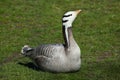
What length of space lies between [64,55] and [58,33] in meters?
4.45

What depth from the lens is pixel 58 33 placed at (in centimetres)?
1570

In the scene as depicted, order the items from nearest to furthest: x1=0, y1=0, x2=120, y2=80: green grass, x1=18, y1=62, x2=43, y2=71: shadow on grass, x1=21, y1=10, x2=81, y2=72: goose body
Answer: x1=21, y1=10, x2=81, y2=72: goose body
x1=0, y1=0, x2=120, y2=80: green grass
x1=18, y1=62, x2=43, y2=71: shadow on grass

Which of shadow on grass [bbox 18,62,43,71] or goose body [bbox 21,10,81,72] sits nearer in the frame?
goose body [bbox 21,10,81,72]

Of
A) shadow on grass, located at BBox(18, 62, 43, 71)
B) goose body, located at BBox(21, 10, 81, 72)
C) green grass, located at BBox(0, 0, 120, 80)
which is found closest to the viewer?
goose body, located at BBox(21, 10, 81, 72)

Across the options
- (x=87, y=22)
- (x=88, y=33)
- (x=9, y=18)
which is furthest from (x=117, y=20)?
(x=9, y=18)

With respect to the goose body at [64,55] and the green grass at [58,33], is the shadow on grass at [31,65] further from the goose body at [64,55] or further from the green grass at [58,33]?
the goose body at [64,55]

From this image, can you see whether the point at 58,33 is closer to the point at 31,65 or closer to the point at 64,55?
the point at 31,65

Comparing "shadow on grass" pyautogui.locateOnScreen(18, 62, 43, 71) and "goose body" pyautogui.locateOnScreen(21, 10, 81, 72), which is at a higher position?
"goose body" pyautogui.locateOnScreen(21, 10, 81, 72)

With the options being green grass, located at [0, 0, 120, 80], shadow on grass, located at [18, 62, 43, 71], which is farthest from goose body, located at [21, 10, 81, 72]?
shadow on grass, located at [18, 62, 43, 71]

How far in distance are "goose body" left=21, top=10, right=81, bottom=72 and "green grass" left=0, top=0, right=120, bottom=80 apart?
248 mm

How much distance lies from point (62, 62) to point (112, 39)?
157 inches

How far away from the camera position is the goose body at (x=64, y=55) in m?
11.3

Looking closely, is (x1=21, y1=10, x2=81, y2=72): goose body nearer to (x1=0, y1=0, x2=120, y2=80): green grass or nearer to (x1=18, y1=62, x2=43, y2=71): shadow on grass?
(x1=0, y1=0, x2=120, y2=80): green grass

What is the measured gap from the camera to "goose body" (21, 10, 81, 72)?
11289 mm
